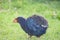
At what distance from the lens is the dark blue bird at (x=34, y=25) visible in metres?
1.89

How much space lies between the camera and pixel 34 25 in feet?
6.20

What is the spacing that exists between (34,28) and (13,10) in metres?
0.24

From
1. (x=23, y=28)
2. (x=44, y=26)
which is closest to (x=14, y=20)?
(x=23, y=28)

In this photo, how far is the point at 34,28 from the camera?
74.3 inches

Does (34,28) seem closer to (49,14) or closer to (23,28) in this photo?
(23,28)

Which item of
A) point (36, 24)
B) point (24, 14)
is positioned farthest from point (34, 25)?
point (24, 14)

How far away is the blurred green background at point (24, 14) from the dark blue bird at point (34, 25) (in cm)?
4

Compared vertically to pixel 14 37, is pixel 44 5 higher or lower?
higher

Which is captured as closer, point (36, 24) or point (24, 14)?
point (36, 24)

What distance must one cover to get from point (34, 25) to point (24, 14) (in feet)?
0.47

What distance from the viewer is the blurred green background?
1939mm

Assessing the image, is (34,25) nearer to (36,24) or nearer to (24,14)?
(36,24)

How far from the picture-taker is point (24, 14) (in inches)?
78.5

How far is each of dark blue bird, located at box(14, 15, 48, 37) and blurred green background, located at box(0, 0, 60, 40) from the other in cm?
4
